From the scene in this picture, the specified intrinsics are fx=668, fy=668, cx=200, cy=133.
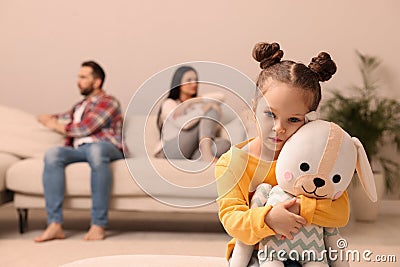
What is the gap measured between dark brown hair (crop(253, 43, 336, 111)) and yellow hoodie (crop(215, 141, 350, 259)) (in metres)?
0.14

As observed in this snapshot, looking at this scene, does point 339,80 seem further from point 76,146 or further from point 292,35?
point 76,146

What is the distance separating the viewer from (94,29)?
15.6ft

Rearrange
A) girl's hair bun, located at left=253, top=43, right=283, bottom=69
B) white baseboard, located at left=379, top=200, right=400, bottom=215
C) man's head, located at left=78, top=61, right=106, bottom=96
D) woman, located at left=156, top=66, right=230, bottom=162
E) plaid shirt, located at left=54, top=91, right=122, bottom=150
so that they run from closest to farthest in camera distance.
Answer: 1. girl's hair bun, located at left=253, top=43, right=283, bottom=69
2. woman, located at left=156, top=66, right=230, bottom=162
3. plaid shirt, located at left=54, top=91, right=122, bottom=150
4. man's head, located at left=78, top=61, right=106, bottom=96
5. white baseboard, located at left=379, top=200, right=400, bottom=215

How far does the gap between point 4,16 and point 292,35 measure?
2057 mm

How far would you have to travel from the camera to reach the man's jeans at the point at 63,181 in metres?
3.56

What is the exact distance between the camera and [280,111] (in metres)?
1.28

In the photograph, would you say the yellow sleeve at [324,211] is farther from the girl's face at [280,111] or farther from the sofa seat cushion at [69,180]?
the sofa seat cushion at [69,180]

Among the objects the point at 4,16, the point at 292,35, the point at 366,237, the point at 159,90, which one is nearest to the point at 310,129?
the point at 159,90

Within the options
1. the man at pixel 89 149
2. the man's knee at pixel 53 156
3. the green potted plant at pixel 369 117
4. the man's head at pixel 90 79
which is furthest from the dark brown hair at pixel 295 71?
the green potted plant at pixel 369 117

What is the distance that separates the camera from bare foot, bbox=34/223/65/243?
11.6ft

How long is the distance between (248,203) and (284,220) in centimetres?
11

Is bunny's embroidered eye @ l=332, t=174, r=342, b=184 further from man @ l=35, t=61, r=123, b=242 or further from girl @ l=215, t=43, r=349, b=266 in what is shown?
man @ l=35, t=61, r=123, b=242

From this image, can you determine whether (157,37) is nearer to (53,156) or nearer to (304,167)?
(53,156)

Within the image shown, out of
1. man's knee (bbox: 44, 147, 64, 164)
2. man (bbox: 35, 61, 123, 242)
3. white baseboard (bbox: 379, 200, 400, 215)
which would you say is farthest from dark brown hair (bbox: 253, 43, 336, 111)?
white baseboard (bbox: 379, 200, 400, 215)
